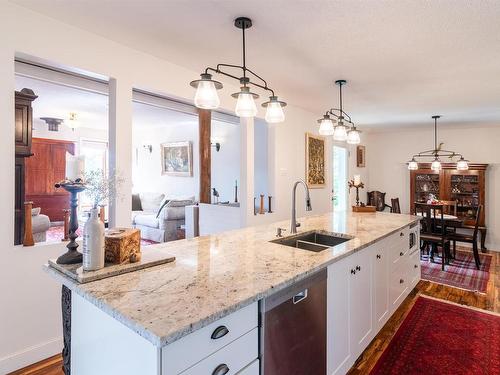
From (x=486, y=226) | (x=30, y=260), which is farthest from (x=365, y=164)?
(x=30, y=260)

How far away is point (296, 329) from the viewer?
4.75 feet

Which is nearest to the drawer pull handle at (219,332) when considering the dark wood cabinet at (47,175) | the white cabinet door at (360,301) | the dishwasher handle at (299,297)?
the dishwasher handle at (299,297)

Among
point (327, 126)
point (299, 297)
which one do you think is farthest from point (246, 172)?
point (299, 297)

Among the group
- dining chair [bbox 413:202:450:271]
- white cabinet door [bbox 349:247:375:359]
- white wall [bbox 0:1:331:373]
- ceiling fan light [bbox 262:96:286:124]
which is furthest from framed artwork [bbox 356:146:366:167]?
ceiling fan light [bbox 262:96:286:124]

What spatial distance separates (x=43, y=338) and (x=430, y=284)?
409cm

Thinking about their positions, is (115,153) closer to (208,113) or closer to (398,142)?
(208,113)

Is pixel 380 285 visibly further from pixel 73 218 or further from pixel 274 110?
pixel 73 218

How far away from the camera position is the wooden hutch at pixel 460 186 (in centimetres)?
584

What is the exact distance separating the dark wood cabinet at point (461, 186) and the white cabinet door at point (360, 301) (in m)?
4.72

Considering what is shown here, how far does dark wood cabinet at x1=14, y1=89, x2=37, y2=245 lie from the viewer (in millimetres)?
2154

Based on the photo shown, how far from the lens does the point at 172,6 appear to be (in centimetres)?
196

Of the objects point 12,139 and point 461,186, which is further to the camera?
point 461,186

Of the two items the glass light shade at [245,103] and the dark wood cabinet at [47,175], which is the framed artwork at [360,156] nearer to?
the glass light shade at [245,103]

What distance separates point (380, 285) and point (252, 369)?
1.58 metres
